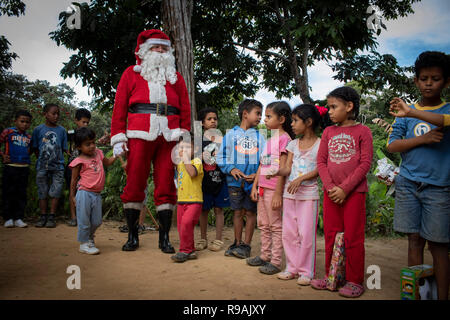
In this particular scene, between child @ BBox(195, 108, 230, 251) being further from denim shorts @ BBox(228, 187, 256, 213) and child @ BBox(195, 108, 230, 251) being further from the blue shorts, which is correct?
denim shorts @ BBox(228, 187, 256, 213)

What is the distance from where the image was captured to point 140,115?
3510 mm

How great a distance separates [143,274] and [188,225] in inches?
28.4

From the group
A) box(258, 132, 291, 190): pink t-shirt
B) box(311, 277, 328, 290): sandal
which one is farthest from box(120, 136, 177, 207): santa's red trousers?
box(311, 277, 328, 290): sandal

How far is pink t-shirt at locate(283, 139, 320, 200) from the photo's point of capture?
9.37 ft

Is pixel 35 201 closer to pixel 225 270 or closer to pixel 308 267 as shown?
pixel 225 270

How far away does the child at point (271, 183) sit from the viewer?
312cm

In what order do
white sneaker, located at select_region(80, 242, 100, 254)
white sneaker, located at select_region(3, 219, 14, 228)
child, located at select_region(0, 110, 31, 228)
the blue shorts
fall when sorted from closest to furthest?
white sneaker, located at select_region(80, 242, 100, 254) → the blue shorts → white sneaker, located at select_region(3, 219, 14, 228) → child, located at select_region(0, 110, 31, 228)

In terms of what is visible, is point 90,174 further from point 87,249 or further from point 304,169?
point 304,169

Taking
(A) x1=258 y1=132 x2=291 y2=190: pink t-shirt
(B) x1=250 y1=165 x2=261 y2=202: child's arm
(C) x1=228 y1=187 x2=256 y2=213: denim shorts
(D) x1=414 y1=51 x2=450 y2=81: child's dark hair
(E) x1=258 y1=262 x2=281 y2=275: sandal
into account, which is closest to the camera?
(D) x1=414 y1=51 x2=450 y2=81: child's dark hair

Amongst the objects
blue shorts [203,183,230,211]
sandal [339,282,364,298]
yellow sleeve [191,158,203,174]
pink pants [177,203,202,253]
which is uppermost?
yellow sleeve [191,158,203,174]

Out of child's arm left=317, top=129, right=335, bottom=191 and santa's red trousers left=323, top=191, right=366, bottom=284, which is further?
child's arm left=317, top=129, right=335, bottom=191

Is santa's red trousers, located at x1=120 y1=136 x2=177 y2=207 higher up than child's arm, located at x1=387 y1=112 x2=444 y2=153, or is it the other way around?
child's arm, located at x1=387 y1=112 x2=444 y2=153

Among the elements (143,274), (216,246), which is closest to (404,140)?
(216,246)

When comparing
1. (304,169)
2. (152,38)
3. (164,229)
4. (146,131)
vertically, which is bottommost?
(164,229)
